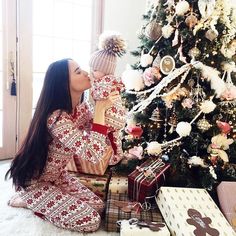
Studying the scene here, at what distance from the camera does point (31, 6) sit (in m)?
2.59

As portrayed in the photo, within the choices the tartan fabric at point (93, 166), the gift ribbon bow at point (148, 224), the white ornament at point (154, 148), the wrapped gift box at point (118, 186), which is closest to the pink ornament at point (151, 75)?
the white ornament at point (154, 148)

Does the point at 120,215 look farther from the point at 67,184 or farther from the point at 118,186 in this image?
the point at 67,184

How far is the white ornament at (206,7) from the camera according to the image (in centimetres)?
177

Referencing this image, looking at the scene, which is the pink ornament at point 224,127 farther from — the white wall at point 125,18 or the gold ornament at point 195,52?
the white wall at point 125,18

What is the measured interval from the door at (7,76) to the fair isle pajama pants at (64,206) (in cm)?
112

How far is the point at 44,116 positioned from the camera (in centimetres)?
151

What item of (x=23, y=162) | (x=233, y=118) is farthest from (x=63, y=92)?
(x=233, y=118)

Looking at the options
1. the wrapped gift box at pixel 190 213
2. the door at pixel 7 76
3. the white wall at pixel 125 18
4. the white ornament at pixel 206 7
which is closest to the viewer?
the wrapped gift box at pixel 190 213

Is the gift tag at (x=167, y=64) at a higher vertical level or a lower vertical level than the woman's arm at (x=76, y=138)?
higher

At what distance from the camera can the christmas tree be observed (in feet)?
6.03

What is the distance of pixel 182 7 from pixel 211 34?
0.24 m

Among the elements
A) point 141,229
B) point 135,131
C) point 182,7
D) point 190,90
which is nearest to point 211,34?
point 182,7

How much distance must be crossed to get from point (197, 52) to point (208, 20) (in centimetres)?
20

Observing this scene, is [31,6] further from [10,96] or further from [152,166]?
[152,166]
